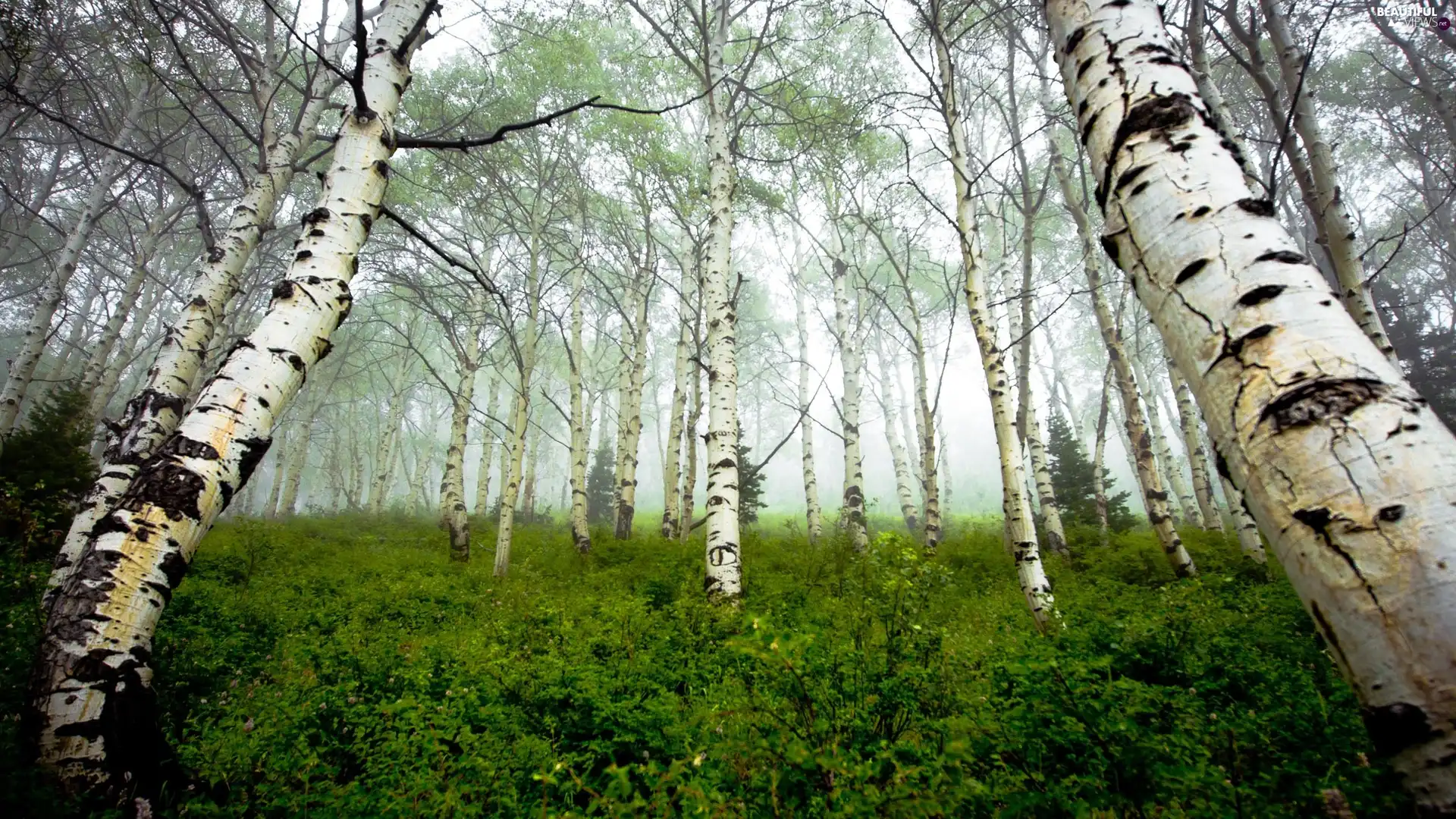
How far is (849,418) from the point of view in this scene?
1053 cm

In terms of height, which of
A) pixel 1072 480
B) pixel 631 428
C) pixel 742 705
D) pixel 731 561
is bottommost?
pixel 742 705

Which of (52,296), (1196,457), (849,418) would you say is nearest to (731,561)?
(849,418)

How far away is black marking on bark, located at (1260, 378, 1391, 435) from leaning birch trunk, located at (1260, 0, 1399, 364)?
4670 millimetres

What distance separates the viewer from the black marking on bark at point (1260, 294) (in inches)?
45.8

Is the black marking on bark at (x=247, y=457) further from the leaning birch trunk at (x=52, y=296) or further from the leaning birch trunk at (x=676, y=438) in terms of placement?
the leaning birch trunk at (x=676, y=438)

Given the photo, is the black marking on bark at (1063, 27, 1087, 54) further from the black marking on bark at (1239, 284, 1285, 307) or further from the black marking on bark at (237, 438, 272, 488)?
the black marking on bark at (237, 438, 272, 488)

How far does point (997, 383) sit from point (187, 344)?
7315 mm

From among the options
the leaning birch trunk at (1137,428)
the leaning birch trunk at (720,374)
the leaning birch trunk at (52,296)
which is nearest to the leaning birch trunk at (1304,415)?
the leaning birch trunk at (720,374)

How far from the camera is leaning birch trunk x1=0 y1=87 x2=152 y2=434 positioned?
7.02 m

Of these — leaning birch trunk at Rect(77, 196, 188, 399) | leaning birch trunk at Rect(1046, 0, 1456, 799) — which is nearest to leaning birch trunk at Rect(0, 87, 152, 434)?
leaning birch trunk at Rect(77, 196, 188, 399)

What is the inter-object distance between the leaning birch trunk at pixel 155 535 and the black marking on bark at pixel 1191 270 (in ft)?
10.7

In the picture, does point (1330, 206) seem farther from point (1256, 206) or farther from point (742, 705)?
point (742, 705)

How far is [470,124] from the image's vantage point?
33.2 feet

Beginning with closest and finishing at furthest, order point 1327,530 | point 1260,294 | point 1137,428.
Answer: point 1327,530, point 1260,294, point 1137,428
